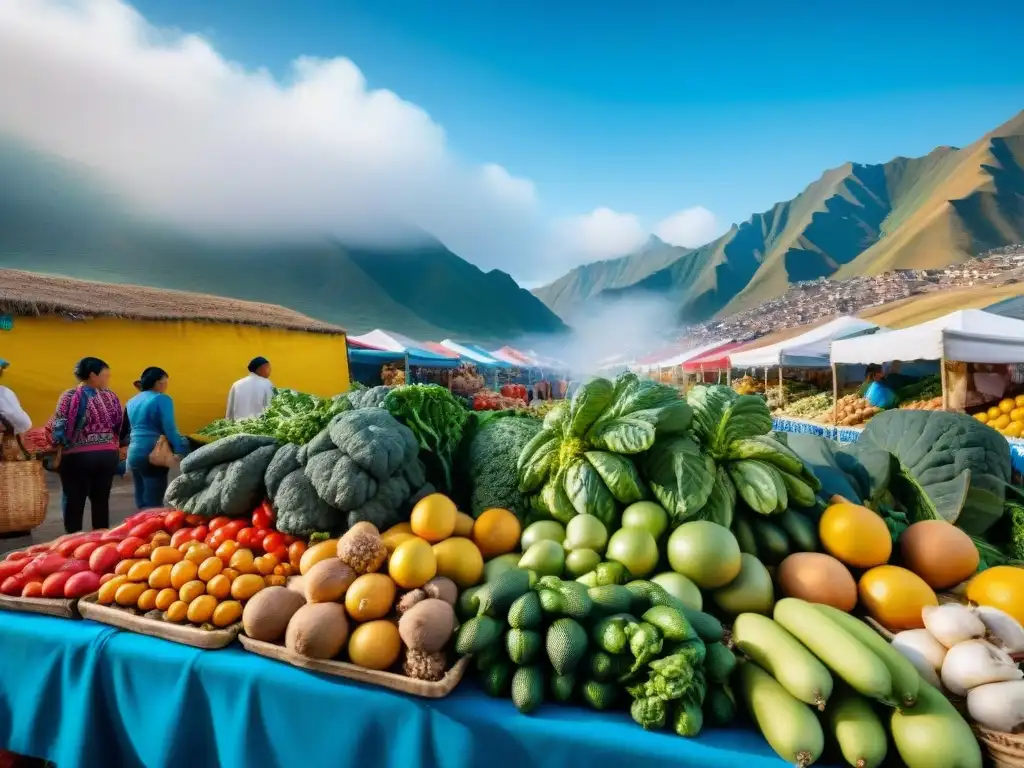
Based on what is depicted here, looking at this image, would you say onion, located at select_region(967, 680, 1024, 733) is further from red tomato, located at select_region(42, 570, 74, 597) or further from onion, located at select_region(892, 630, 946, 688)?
red tomato, located at select_region(42, 570, 74, 597)

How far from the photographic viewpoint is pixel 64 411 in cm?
436

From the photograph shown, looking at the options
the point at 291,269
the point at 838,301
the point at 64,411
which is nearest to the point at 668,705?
the point at 64,411

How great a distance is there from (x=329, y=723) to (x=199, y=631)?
0.56m

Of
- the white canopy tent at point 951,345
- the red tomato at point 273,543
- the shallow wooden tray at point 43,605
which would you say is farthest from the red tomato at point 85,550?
the white canopy tent at point 951,345

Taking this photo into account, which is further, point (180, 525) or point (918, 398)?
point (918, 398)

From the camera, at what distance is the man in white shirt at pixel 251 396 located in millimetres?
5785

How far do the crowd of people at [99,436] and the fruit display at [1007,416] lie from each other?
29.3 ft

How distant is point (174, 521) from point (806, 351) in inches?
466

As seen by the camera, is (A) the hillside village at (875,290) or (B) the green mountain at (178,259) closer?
(A) the hillside village at (875,290)

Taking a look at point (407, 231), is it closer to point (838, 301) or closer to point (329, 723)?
point (838, 301)

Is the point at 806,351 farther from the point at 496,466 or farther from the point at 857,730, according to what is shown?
the point at 857,730

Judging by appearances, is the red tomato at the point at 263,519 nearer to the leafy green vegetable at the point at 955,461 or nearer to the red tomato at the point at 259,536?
the red tomato at the point at 259,536

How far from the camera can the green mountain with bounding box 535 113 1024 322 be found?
2785 inches

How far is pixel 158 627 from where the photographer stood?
1.73m
